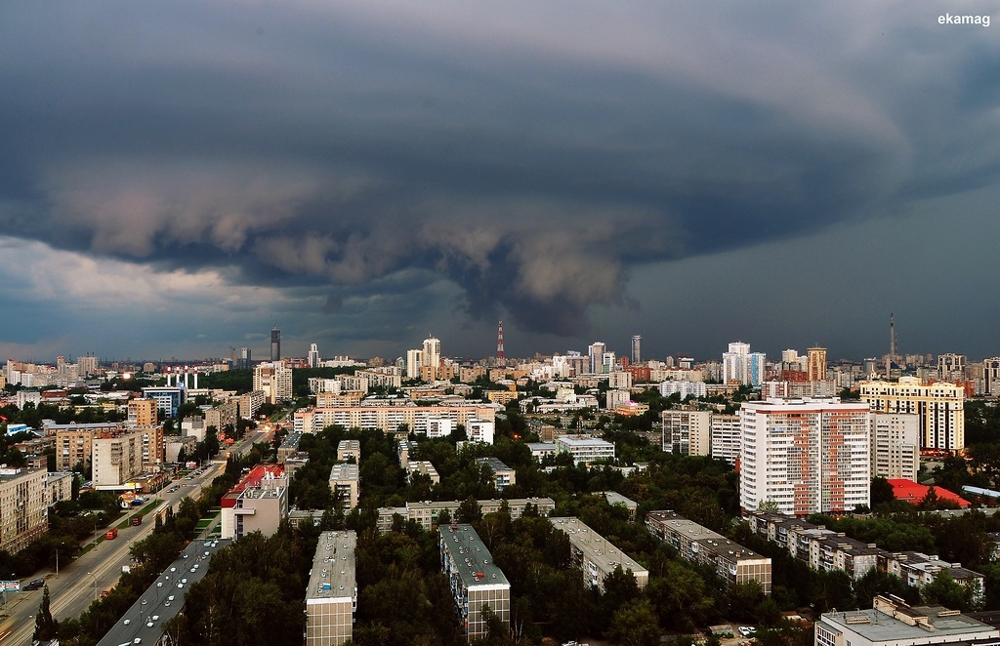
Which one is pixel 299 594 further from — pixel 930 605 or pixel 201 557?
pixel 930 605

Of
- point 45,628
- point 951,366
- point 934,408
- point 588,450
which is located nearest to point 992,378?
point 951,366

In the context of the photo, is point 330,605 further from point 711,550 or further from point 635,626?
point 711,550

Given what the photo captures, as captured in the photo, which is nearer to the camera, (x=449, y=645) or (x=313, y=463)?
(x=449, y=645)

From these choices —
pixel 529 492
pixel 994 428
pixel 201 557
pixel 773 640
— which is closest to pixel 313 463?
pixel 529 492

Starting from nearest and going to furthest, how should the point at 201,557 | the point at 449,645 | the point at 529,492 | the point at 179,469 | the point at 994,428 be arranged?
1. the point at 449,645
2. the point at 201,557
3. the point at 529,492
4. the point at 179,469
5. the point at 994,428

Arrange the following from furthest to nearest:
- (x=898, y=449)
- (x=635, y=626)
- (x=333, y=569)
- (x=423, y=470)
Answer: (x=898, y=449) → (x=423, y=470) → (x=333, y=569) → (x=635, y=626)
